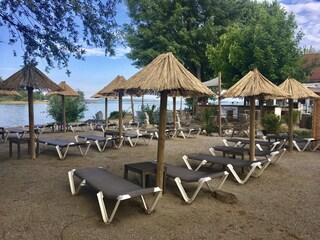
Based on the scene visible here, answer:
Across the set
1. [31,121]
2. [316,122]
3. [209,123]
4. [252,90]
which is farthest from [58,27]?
[209,123]

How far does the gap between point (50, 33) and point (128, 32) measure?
65.0 feet

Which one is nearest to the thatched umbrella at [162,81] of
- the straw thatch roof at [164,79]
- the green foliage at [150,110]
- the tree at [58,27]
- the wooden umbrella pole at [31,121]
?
the straw thatch roof at [164,79]

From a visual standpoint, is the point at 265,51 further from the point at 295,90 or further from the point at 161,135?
the point at 161,135

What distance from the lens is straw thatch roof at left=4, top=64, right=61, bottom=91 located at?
7625 millimetres

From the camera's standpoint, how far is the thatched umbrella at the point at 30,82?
25.1 ft

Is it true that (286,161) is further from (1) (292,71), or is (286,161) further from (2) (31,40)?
(1) (292,71)

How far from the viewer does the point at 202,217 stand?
4.16 m

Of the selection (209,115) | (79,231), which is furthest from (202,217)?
(209,115)

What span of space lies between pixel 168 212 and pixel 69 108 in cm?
1756

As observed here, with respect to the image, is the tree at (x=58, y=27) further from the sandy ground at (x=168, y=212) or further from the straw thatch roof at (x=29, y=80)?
the sandy ground at (x=168, y=212)

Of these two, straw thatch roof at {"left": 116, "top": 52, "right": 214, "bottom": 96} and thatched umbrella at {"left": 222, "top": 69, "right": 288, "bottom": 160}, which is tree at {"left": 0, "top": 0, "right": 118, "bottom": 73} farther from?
thatched umbrella at {"left": 222, "top": 69, "right": 288, "bottom": 160}

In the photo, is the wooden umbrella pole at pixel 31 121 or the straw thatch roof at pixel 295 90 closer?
the wooden umbrella pole at pixel 31 121

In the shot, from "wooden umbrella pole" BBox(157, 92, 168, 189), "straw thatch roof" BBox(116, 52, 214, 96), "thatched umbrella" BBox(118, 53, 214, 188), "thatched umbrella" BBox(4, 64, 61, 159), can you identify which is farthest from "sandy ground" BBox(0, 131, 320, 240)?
"straw thatch roof" BBox(116, 52, 214, 96)

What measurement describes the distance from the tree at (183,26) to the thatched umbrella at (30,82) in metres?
15.1
